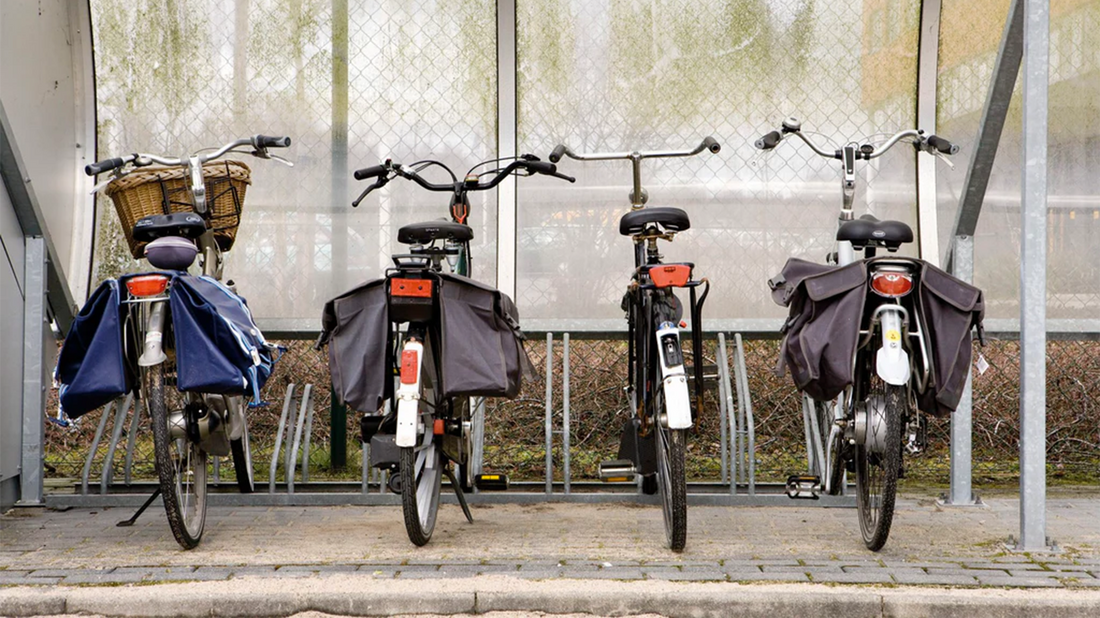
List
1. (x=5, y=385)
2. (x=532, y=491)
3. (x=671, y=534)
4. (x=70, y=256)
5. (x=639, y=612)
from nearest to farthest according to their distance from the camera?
(x=639, y=612) → (x=671, y=534) → (x=5, y=385) → (x=532, y=491) → (x=70, y=256)

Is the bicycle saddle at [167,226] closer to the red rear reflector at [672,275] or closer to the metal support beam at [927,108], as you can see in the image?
the red rear reflector at [672,275]

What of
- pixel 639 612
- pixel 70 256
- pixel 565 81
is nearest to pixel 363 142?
pixel 565 81

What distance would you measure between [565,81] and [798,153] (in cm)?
138

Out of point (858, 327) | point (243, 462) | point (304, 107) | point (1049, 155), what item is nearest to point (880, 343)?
point (858, 327)

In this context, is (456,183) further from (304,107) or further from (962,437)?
(962,437)

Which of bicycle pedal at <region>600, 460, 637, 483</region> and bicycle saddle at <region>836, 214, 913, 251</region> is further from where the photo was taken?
bicycle pedal at <region>600, 460, 637, 483</region>

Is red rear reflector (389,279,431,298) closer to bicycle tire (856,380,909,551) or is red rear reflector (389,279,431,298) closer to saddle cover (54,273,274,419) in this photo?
saddle cover (54,273,274,419)

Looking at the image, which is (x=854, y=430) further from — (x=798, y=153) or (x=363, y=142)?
(x=363, y=142)

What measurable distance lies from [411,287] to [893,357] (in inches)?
72.1

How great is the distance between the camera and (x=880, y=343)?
4.69 m

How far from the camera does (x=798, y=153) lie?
696cm

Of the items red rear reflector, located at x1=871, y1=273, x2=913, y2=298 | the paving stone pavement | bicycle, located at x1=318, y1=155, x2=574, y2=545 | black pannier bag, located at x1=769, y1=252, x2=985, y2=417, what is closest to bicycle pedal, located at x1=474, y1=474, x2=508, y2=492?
the paving stone pavement

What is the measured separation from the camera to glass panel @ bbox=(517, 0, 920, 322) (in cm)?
689

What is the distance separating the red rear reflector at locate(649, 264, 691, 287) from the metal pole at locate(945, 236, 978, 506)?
1657mm
